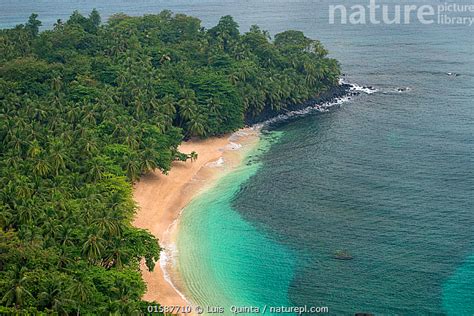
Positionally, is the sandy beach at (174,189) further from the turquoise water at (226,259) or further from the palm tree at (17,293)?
the palm tree at (17,293)

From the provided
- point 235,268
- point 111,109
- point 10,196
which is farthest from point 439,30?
point 10,196

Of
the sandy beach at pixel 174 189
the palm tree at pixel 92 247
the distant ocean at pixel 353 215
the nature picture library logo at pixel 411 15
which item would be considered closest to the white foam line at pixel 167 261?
the sandy beach at pixel 174 189

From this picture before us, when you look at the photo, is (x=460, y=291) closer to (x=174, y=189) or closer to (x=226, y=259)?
(x=226, y=259)

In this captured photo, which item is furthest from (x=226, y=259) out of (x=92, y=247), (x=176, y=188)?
(x=176, y=188)

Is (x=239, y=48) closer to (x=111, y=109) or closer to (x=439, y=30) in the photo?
(x=111, y=109)

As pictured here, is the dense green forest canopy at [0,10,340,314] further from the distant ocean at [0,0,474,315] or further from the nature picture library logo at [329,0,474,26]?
the nature picture library logo at [329,0,474,26]

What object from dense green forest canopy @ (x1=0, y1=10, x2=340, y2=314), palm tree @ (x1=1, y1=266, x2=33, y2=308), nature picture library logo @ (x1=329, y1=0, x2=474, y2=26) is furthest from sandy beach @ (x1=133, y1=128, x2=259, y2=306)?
nature picture library logo @ (x1=329, y1=0, x2=474, y2=26)
